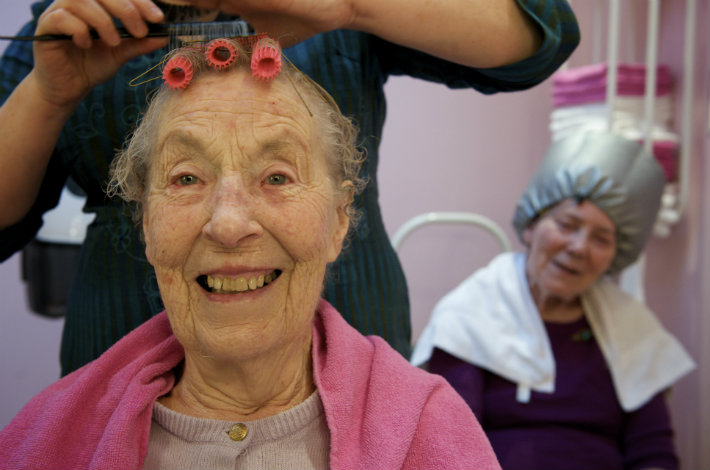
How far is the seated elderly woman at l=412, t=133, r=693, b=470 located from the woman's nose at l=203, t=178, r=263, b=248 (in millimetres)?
1178

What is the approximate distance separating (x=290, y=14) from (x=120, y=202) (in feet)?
1.41

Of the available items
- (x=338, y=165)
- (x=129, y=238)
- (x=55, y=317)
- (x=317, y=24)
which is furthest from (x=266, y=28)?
(x=55, y=317)

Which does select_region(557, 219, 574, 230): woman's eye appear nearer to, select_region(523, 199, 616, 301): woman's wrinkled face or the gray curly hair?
select_region(523, 199, 616, 301): woman's wrinkled face

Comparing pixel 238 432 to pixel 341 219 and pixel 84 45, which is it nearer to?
pixel 341 219

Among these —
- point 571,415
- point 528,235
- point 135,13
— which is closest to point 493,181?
point 528,235

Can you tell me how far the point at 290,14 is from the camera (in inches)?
35.1

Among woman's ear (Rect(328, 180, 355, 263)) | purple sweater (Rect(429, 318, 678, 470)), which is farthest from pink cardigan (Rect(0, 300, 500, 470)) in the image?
purple sweater (Rect(429, 318, 678, 470))

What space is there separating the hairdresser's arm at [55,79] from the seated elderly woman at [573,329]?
127 cm

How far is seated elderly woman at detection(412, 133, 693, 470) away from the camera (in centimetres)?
187

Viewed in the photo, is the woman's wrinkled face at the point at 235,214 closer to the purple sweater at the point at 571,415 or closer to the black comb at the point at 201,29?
the black comb at the point at 201,29

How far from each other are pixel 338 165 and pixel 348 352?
0.92 feet

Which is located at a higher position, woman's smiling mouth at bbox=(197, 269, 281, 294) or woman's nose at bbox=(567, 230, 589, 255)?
woman's smiling mouth at bbox=(197, 269, 281, 294)

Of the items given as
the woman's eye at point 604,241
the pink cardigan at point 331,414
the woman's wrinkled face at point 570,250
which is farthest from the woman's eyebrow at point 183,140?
the woman's eye at point 604,241

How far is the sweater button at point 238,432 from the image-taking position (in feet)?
3.02
